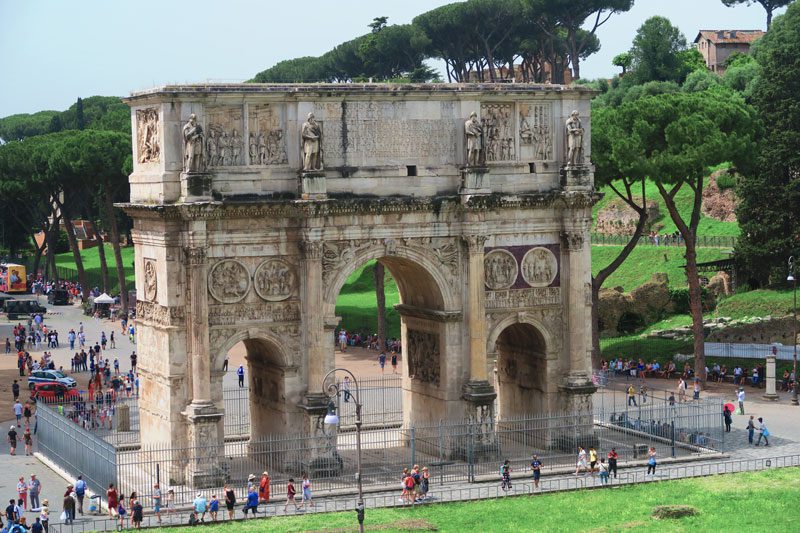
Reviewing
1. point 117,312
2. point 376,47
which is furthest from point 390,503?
point 376,47

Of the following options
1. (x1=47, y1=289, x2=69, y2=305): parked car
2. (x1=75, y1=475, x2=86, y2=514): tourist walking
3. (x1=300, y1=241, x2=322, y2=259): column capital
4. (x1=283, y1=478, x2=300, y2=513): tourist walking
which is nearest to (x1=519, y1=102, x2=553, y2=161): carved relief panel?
(x1=300, y1=241, x2=322, y2=259): column capital

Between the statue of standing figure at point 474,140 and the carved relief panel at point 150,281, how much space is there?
1127cm

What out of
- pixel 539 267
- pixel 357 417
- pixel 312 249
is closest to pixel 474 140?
pixel 539 267

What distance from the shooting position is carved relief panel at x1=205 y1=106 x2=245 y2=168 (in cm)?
4809

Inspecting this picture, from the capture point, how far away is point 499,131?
52156 mm

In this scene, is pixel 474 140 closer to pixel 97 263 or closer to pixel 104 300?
pixel 104 300

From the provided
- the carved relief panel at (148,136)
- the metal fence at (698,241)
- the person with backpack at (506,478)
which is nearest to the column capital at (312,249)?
the carved relief panel at (148,136)

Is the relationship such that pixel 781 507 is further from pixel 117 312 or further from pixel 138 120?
pixel 117 312

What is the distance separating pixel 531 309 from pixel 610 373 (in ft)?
59.1

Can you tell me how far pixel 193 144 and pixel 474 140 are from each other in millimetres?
9899

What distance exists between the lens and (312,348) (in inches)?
1932

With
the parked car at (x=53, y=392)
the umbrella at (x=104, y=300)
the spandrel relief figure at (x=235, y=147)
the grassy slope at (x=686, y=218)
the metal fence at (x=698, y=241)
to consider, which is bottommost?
the parked car at (x=53, y=392)

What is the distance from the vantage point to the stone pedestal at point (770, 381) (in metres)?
62.6

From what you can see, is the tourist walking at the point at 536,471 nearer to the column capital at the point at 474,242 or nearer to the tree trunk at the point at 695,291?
the column capital at the point at 474,242
